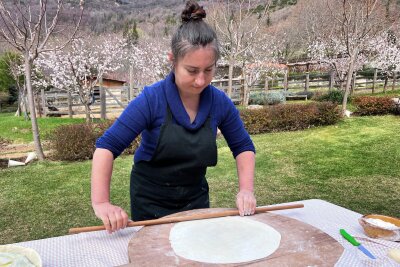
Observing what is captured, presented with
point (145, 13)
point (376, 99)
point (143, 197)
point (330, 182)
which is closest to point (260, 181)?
point (330, 182)

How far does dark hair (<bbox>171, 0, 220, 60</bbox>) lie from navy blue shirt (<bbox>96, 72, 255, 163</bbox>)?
7.3 inches

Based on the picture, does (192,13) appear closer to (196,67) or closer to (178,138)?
(196,67)

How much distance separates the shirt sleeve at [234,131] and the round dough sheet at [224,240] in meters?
0.34

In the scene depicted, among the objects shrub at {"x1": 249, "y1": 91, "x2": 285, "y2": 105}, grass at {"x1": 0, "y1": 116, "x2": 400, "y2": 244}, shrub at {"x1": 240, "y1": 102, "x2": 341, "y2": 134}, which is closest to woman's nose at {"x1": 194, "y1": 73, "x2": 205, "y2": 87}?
grass at {"x1": 0, "y1": 116, "x2": 400, "y2": 244}

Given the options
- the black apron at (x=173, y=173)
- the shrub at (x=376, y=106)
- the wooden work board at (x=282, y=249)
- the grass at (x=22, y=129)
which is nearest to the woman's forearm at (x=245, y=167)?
the black apron at (x=173, y=173)

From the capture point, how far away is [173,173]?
5.15 ft

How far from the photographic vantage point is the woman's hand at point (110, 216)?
1279mm

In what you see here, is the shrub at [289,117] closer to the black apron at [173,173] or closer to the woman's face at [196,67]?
the black apron at [173,173]

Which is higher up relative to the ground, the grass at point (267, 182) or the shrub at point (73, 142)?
the shrub at point (73, 142)

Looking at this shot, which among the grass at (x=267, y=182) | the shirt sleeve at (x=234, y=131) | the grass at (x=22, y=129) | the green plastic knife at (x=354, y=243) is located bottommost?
the grass at (x=22, y=129)

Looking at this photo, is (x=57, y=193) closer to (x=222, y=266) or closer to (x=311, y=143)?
(x=222, y=266)

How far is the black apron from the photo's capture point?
4.88 ft

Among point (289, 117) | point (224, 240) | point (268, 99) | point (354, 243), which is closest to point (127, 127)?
point (224, 240)

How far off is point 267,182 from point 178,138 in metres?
4.27
